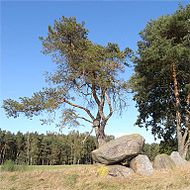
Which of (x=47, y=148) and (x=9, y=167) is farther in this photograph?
(x=47, y=148)

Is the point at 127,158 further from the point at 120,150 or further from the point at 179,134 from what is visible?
the point at 179,134

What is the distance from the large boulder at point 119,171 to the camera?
11.9m

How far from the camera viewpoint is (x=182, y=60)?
19.7 metres

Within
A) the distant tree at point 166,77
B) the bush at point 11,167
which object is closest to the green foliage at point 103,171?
the bush at point 11,167

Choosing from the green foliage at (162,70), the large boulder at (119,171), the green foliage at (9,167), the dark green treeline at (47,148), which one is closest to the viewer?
the large boulder at (119,171)

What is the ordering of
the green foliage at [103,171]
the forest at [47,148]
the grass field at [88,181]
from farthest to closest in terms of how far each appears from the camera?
the forest at [47,148] → the green foliage at [103,171] → the grass field at [88,181]

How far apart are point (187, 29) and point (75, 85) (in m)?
9.34

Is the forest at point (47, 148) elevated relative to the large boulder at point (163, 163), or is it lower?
elevated

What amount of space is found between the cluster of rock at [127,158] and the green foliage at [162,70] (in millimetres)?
5887

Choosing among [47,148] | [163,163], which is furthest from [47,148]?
[163,163]

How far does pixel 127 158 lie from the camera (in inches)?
500

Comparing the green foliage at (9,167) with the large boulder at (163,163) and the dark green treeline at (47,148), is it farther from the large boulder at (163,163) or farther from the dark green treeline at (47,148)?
the dark green treeline at (47,148)

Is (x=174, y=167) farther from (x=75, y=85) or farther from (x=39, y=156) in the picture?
(x=39, y=156)

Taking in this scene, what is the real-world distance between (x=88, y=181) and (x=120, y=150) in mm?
2307
